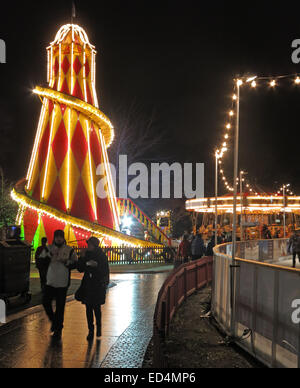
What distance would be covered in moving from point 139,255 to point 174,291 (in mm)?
15826

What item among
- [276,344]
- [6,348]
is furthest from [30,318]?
[276,344]

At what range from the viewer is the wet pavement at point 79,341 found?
5.95 metres

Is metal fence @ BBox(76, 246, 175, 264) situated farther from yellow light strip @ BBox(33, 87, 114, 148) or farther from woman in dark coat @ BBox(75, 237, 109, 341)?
woman in dark coat @ BBox(75, 237, 109, 341)

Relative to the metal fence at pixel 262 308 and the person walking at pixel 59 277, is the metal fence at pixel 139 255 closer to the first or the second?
the metal fence at pixel 262 308

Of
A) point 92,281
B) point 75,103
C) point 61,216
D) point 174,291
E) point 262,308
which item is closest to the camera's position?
point 262,308

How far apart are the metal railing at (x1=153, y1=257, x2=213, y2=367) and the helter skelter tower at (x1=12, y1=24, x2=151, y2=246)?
848cm

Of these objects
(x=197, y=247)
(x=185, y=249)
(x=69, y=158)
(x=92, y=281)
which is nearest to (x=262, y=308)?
(x=92, y=281)

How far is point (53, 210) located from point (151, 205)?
127 feet

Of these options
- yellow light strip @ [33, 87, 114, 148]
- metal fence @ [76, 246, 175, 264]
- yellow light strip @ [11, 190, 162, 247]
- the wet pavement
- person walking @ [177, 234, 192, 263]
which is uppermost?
yellow light strip @ [33, 87, 114, 148]

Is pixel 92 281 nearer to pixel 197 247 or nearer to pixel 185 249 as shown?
pixel 185 249

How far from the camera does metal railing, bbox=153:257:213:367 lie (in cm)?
504

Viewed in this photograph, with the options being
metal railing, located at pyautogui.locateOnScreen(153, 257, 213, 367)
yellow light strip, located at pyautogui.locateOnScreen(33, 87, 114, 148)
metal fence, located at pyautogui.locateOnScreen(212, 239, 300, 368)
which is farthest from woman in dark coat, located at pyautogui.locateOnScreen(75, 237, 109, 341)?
yellow light strip, located at pyautogui.locateOnScreen(33, 87, 114, 148)

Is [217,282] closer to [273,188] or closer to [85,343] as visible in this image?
[85,343]

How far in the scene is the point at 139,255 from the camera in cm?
2523
